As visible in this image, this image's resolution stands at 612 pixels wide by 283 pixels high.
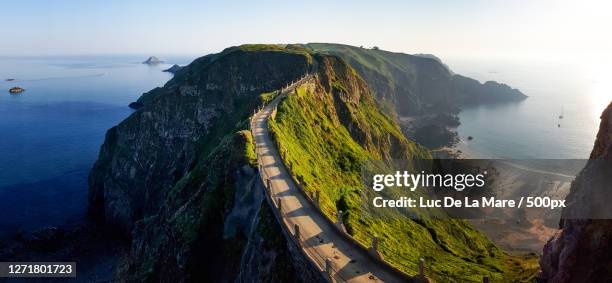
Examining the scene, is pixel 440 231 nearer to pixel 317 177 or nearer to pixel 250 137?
pixel 317 177

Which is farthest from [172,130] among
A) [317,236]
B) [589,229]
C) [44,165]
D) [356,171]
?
[589,229]

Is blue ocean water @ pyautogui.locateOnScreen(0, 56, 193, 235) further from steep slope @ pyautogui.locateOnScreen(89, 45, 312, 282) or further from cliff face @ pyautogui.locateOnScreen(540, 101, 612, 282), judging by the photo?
cliff face @ pyautogui.locateOnScreen(540, 101, 612, 282)

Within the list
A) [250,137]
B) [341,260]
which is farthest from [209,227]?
[341,260]

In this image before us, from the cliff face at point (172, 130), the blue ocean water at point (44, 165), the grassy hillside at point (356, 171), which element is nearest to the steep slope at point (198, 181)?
the cliff face at point (172, 130)

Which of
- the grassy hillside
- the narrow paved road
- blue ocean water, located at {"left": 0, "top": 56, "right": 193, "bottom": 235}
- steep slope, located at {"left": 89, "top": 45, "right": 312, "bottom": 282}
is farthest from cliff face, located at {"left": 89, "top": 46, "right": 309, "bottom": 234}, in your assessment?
the narrow paved road

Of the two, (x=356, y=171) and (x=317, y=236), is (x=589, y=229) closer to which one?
(x=317, y=236)
